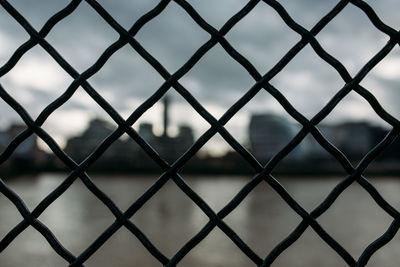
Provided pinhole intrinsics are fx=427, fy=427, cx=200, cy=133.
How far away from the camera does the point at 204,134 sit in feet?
3.55

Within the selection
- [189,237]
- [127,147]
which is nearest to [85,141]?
[127,147]

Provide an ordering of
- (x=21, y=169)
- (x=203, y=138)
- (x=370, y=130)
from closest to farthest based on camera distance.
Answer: (x=203, y=138) < (x=21, y=169) < (x=370, y=130)

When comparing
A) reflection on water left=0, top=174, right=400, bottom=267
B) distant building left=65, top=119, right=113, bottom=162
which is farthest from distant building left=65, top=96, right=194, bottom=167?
reflection on water left=0, top=174, right=400, bottom=267

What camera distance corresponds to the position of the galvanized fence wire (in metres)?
1.08

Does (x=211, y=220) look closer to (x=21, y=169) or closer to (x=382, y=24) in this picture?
(x=382, y=24)

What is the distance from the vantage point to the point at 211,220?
1.08 m

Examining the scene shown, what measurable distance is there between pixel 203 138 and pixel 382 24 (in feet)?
1.87

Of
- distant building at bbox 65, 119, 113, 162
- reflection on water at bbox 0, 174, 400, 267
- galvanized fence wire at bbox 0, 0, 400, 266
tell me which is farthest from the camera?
distant building at bbox 65, 119, 113, 162

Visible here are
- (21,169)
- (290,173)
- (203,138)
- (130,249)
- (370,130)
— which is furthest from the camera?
(370,130)

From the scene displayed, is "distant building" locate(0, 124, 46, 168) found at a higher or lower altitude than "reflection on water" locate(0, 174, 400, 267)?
higher

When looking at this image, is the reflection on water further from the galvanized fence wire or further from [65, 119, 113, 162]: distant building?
[65, 119, 113, 162]: distant building

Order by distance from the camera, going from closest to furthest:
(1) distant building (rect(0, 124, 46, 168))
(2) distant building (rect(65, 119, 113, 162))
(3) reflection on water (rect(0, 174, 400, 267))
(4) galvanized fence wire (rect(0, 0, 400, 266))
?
(4) galvanized fence wire (rect(0, 0, 400, 266)) < (3) reflection on water (rect(0, 174, 400, 267)) < (1) distant building (rect(0, 124, 46, 168)) < (2) distant building (rect(65, 119, 113, 162))

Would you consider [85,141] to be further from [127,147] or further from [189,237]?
[189,237]

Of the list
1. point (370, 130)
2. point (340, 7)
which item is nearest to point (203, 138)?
point (340, 7)
